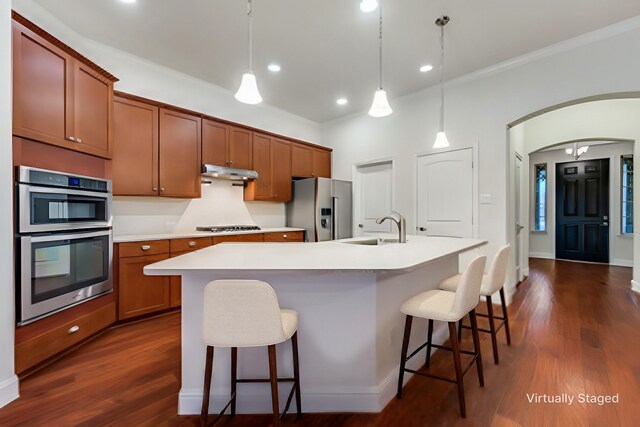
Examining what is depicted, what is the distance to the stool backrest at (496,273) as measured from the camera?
2.13 metres

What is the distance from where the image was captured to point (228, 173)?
3877 millimetres

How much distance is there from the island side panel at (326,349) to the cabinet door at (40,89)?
6.36 ft

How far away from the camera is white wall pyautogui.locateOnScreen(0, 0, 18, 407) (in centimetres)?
174

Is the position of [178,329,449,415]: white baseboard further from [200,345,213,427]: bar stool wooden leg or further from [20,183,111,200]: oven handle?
[20,183,111,200]: oven handle

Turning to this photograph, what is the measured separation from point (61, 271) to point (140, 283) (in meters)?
0.78

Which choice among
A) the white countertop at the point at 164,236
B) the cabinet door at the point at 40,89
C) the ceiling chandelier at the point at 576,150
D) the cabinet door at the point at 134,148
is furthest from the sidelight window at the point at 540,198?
the cabinet door at the point at 40,89

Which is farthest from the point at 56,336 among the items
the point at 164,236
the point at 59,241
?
the point at 164,236

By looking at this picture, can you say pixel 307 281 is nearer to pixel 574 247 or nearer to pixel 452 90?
pixel 452 90

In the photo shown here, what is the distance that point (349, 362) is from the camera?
66.3 inches

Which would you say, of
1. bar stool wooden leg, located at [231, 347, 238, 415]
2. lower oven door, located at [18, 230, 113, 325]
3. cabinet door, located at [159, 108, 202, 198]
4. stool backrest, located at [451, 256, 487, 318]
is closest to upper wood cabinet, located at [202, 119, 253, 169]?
cabinet door, located at [159, 108, 202, 198]

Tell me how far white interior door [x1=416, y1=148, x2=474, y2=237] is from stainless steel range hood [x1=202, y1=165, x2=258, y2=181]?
8.28ft

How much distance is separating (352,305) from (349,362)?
13.2 inches

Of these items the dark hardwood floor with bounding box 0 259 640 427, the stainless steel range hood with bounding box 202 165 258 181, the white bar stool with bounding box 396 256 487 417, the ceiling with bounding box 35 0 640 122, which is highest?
the ceiling with bounding box 35 0 640 122

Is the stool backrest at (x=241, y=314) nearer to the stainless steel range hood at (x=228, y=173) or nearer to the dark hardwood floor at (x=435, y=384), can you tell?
the dark hardwood floor at (x=435, y=384)
